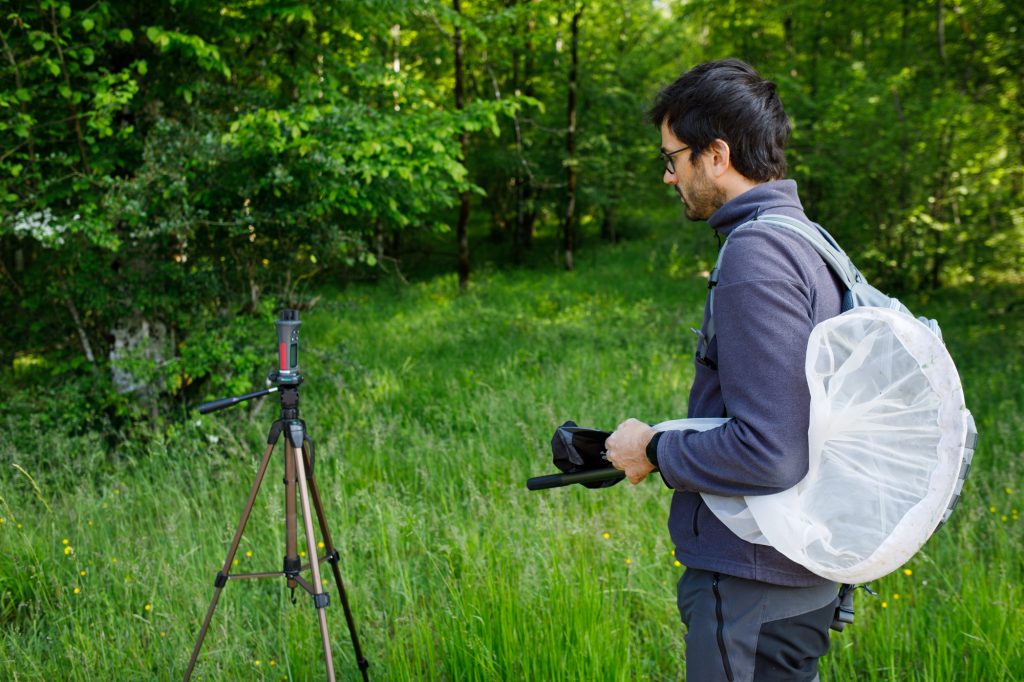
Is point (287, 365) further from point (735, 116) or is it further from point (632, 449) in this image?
point (735, 116)

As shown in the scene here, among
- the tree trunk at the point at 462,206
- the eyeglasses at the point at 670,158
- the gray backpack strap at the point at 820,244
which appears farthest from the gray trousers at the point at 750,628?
the tree trunk at the point at 462,206

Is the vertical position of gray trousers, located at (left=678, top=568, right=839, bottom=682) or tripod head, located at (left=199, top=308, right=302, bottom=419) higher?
tripod head, located at (left=199, top=308, right=302, bottom=419)

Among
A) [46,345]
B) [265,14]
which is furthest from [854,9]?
[46,345]

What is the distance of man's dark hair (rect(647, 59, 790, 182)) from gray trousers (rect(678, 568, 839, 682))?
880 mm

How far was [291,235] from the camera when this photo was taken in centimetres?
571

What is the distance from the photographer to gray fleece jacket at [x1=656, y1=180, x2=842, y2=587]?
134 centimetres

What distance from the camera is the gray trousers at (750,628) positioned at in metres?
1.49

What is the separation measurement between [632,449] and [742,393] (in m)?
0.30

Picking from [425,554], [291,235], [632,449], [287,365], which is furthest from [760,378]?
[291,235]

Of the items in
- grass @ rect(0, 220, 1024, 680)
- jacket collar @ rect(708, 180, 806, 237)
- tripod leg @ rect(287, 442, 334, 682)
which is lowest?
grass @ rect(0, 220, 1024, 680)

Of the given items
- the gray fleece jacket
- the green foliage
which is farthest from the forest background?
the gray fleece jacket

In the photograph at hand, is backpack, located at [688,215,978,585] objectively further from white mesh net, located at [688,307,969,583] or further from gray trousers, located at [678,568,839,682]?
gray trousers, located at [678,568,839,682]

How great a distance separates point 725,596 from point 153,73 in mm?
5700

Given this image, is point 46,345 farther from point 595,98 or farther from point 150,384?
point 595,98
